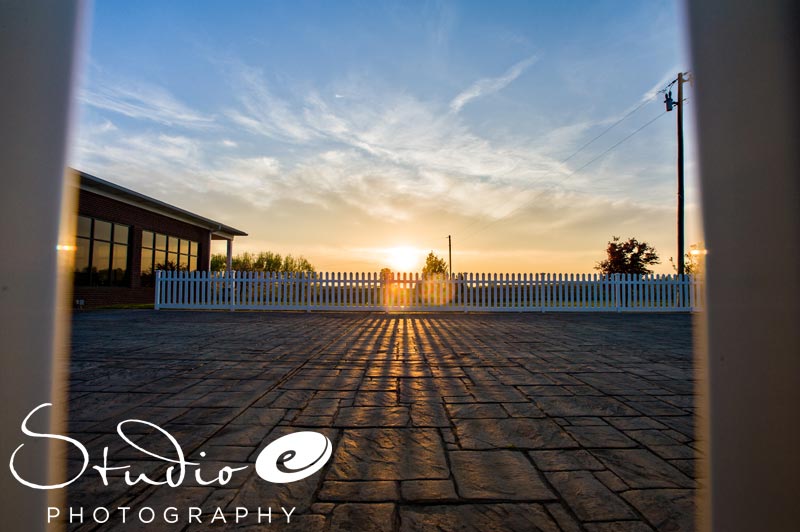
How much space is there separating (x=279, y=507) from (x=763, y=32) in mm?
1863

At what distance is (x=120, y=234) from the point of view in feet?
48.6

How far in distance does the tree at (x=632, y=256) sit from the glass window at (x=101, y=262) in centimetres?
2504

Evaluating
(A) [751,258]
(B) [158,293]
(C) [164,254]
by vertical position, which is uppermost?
(C) [164,254]

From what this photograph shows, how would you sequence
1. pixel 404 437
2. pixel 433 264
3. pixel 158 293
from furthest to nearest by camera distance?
pixel 433 264 < pixel 158 293 < pixel 404 437

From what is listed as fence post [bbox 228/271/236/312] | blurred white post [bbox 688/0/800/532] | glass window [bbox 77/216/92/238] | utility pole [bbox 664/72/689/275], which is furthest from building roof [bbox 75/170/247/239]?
utility pole [bbox 664/72/689/275]

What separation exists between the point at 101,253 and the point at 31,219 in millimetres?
16695

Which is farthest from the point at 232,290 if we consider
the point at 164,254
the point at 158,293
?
the point at 164,254

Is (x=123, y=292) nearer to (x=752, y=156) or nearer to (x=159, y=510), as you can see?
(x=159, y=510)

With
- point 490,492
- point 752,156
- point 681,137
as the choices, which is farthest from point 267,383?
point 681,137

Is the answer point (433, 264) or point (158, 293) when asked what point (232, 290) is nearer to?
point (158, 293)

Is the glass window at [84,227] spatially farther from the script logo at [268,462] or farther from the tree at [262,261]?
the tree at [262,261]

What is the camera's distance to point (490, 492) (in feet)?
5.42

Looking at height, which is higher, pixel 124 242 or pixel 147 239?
pixel 147 239

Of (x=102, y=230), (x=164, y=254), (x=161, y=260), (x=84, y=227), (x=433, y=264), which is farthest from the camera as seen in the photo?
(x=433, y=264)
